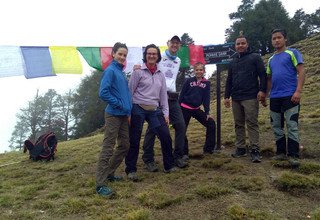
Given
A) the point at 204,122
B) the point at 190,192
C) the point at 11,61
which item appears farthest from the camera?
the point at 11,61

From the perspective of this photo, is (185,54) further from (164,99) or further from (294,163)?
(294,163)

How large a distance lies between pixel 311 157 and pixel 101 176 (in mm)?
4180

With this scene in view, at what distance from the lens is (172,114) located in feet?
21.2

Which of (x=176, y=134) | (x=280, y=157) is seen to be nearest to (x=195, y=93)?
(x=176, y=134)

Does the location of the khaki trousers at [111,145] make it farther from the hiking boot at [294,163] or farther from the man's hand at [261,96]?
the hiking boot at [294,163]

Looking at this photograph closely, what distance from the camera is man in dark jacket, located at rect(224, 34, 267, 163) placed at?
251 inches

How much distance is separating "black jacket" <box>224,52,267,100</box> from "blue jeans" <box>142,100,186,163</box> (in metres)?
1.26

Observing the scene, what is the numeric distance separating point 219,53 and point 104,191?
4382 mm

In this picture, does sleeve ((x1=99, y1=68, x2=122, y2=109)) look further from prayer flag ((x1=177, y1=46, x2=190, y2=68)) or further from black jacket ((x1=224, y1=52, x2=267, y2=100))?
prayer flag ((x1=177, y1=46, x2=190, y2=68))

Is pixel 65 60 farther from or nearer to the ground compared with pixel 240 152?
farther from the ground

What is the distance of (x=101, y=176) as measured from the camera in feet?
17.2

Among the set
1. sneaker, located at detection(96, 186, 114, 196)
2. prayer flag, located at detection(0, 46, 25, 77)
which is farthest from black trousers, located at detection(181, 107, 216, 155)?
prayer flag, located at detection(0, 46, 25, 77)

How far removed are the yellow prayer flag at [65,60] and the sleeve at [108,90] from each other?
423 centimetres

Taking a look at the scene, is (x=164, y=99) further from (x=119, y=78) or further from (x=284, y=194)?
(x=284, y=194)
